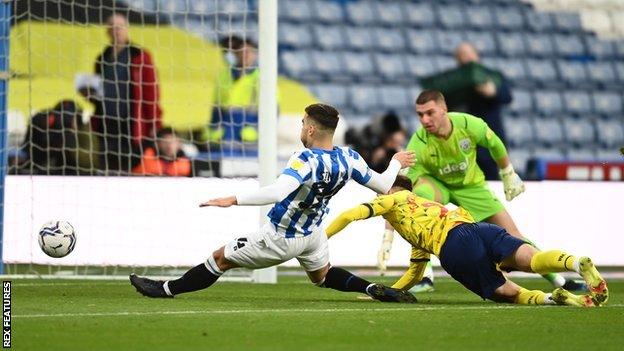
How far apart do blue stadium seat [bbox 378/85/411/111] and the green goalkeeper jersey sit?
9.67 m

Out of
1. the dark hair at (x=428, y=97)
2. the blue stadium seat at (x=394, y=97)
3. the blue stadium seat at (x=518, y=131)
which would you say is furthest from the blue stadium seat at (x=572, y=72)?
the dark hair at (x=428, y=97)

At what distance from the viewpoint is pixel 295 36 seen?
68.0ft

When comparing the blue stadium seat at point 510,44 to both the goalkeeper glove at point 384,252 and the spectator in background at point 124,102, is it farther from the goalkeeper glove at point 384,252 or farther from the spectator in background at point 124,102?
the goalkeeper glove at point 384,252

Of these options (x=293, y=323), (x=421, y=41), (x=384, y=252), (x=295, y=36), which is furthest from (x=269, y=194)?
(x=421, y=41)

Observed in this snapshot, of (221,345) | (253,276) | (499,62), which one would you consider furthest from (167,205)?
(499,62)

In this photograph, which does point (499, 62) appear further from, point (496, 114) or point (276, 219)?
point (276, 219)

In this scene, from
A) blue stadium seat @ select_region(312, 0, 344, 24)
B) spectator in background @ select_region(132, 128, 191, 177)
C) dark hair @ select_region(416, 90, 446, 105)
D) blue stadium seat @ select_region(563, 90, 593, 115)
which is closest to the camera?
dark hair @ select_region(416, 90, 446, 105)

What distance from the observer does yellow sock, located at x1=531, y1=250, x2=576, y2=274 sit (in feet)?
26.8

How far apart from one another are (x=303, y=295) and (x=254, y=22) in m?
11.1

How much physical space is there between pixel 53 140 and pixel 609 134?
35.9 feet

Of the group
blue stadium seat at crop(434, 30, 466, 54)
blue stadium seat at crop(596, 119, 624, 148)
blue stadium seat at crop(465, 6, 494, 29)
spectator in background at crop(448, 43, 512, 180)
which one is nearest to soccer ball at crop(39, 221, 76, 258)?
spectator in background at crop(448, 43, 512, 180)

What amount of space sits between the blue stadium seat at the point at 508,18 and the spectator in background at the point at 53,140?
1075 cm

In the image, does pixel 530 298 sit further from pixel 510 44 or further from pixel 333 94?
pixel 510 44

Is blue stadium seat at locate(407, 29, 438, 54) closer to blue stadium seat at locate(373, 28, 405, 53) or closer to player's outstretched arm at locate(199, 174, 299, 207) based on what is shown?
blue stadium seat at locate(373, 28, 405, 53)
